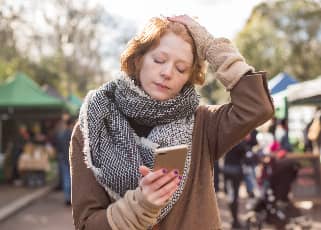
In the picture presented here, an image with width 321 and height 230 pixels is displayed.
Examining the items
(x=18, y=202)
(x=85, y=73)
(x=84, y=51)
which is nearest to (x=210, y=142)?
(x=18, y=202)

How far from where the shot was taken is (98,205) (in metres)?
1.94

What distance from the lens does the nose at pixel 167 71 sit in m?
2.04

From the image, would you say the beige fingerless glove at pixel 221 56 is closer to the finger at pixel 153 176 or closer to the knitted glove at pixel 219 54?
the knitted glove at pixel 219 54

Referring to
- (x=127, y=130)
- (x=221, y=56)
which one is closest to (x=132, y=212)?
(x=127, y=130)

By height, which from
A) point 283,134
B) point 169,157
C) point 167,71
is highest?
point 167,71

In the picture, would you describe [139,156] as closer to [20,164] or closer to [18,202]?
[18,202]

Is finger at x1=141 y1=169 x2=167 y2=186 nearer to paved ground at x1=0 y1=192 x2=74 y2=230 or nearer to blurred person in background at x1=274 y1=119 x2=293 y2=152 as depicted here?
paved ground at x1=0 y1=192 x2=74 y2=230

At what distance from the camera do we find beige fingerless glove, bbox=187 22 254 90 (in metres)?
2.00

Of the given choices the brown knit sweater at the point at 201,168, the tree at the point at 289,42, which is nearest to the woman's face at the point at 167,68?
the brown knit sweater at the point at 201,168

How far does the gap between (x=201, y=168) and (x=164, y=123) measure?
206mm

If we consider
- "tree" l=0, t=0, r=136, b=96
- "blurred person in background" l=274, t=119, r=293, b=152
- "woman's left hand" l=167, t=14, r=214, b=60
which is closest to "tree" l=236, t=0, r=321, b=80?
"tree" l=0, t=0, r=136, b=96

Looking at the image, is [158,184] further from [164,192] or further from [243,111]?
[243,111]

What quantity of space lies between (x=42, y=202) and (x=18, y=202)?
89cm

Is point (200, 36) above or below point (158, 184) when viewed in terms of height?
above
